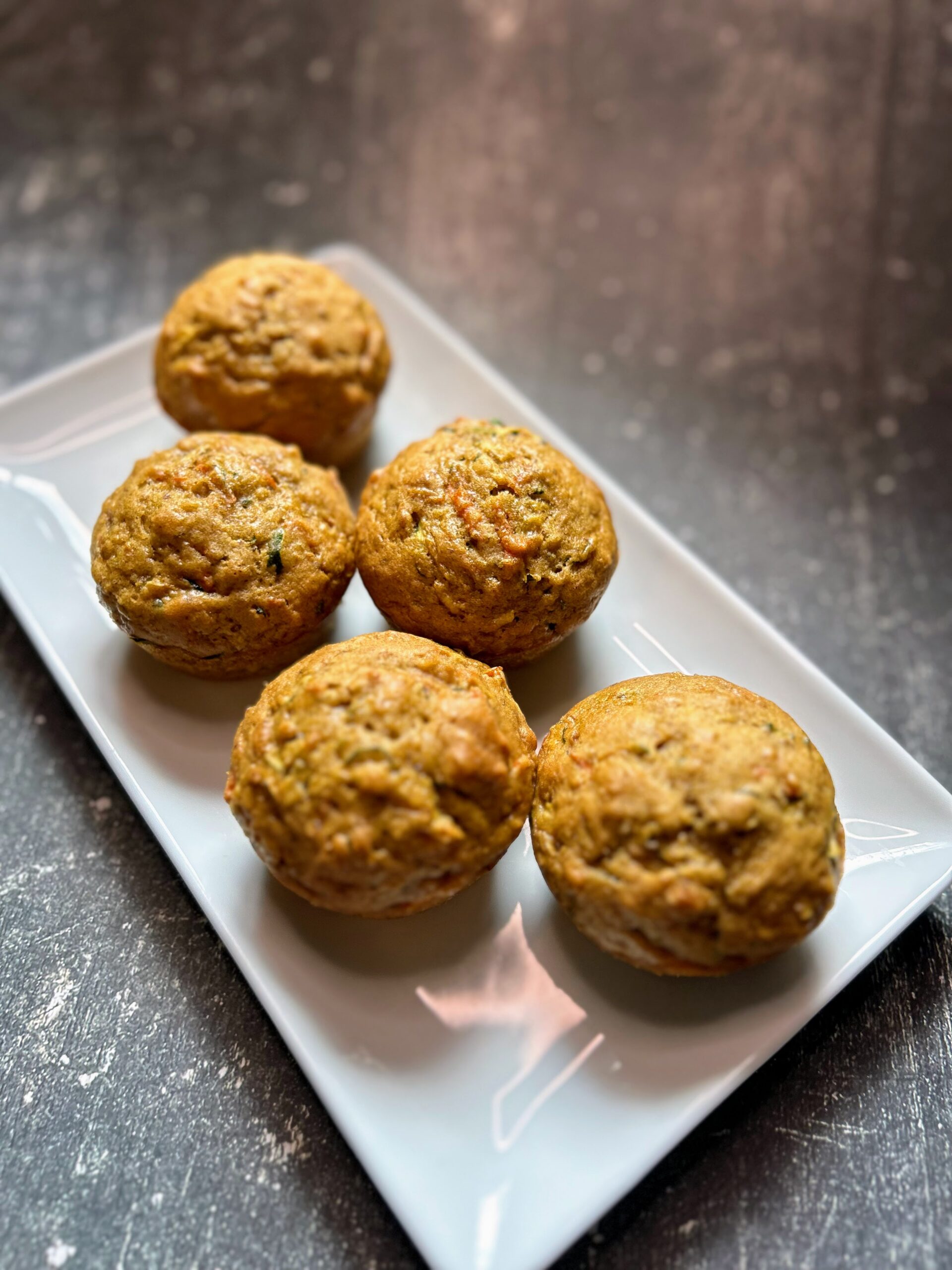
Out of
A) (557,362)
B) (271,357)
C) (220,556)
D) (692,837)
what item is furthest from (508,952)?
(557,362)

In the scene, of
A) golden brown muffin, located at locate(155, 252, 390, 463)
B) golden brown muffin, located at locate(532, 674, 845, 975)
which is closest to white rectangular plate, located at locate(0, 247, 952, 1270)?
golden brown muffin, located at locate(532, 674, 845, 975)

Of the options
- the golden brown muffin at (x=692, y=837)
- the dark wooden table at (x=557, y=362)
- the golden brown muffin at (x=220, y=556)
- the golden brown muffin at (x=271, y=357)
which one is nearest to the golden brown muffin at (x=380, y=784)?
the golden brown muffin at (x=692, y=837)

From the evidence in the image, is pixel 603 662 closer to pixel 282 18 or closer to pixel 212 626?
pixel 212 626

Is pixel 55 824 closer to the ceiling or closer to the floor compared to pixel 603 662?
closer to the floor

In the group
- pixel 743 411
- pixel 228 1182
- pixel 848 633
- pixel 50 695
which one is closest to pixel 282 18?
pixel 743 411

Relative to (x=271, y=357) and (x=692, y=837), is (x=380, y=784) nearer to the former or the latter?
(x=692, y=837)

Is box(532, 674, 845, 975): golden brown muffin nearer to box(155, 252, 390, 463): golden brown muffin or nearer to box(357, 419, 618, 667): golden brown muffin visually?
box(357, 419, 618, 667): golden brown muffin

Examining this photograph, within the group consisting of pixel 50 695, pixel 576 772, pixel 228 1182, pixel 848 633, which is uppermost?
pixel 576 772
